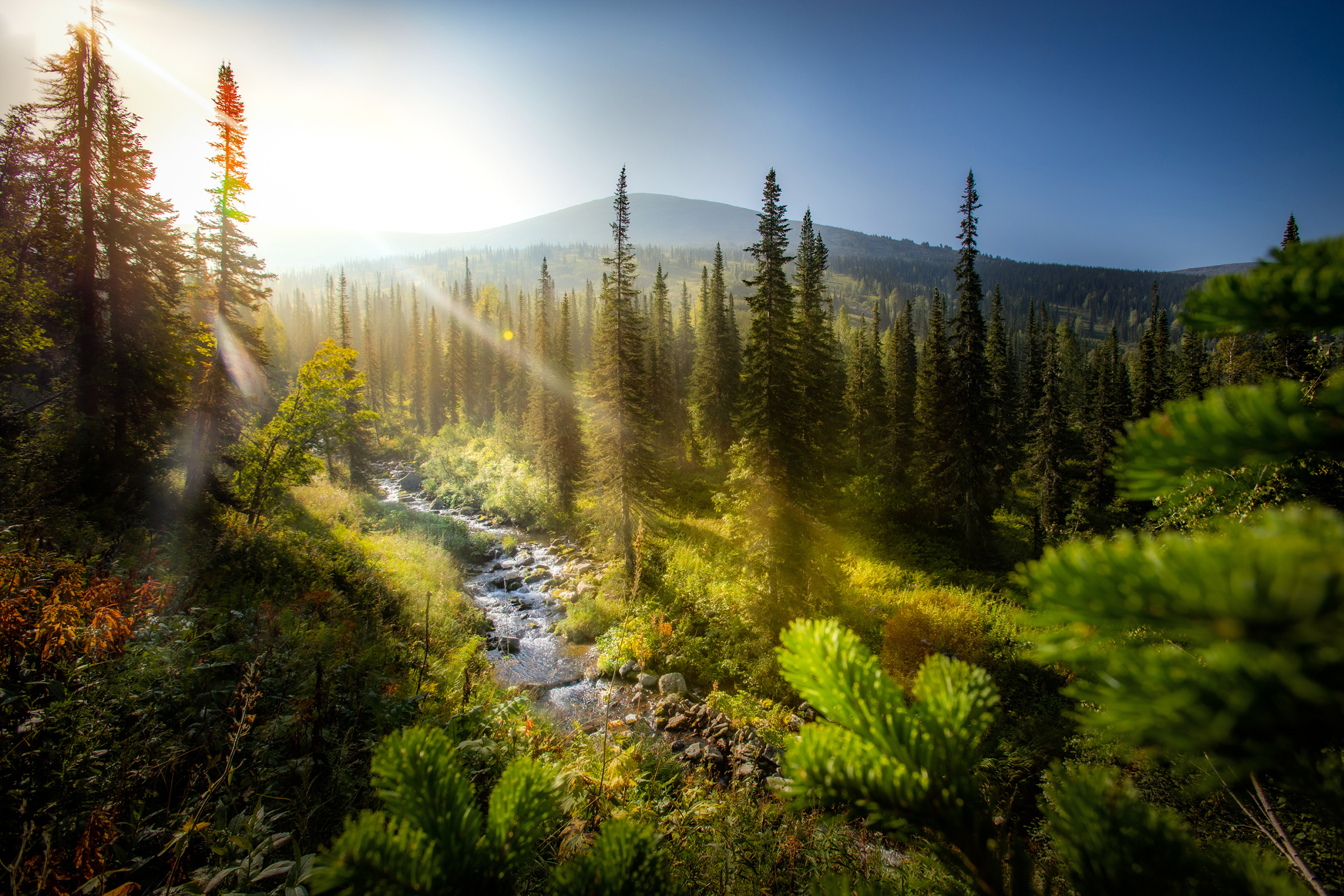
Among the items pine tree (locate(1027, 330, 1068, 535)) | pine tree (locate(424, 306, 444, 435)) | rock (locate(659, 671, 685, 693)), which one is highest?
pine tree (locate(424, 306, 444, 435))

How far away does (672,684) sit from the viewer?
1164 cm

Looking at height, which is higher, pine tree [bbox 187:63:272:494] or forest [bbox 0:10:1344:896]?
pine tree [bbox 187:63:272:494]

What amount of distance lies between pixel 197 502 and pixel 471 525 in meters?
14.5

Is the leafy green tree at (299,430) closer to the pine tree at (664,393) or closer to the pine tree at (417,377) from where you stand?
the pine tree at (664,393)

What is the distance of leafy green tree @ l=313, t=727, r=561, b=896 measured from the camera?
992mm

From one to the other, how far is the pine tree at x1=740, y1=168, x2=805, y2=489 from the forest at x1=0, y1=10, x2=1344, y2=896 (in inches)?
5.0

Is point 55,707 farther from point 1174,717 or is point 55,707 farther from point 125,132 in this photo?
point 125,132

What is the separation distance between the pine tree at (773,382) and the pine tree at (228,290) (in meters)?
15.0

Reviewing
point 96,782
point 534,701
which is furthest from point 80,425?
point 96,782

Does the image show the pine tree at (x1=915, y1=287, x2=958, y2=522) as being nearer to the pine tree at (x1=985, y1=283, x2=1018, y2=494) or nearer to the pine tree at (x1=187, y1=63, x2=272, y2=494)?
the pine tree at (x1=985, y1=283, x2=1018, y2=494)

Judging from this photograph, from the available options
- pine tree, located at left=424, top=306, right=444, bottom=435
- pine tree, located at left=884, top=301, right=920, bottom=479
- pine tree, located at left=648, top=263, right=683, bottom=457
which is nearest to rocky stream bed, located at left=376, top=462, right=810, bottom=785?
pine tree, located at left=648, top=263, right=683, bottom=457

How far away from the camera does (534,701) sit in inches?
422

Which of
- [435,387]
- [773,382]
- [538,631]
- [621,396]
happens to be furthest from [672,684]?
[435,387]

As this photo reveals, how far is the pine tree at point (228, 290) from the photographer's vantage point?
15.3 m
